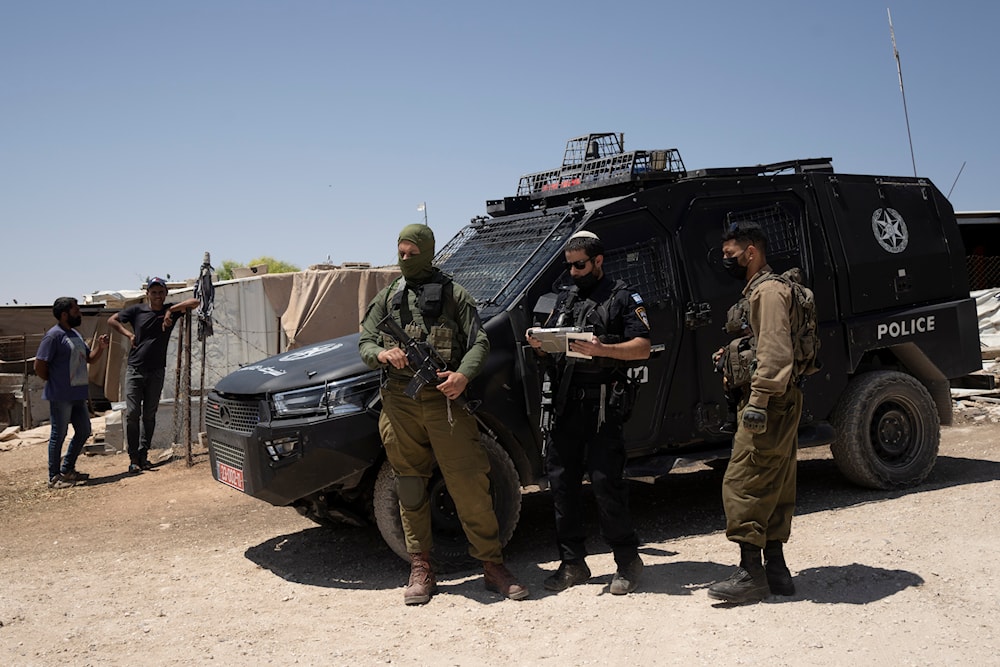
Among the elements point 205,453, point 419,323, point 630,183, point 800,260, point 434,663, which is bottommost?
point 434,663

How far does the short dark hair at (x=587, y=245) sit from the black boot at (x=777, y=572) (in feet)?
5.51

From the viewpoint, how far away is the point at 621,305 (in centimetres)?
466

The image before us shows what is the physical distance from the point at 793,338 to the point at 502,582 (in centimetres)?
194

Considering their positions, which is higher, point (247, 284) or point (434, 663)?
point (247, 284)

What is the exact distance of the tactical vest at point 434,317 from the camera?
484cm

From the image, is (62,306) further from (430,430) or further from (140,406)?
(430,430)

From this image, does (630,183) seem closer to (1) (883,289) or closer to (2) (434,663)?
(1) (883,289)

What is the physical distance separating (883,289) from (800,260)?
74cm

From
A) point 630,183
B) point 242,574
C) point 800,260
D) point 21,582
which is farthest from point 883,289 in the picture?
point 21,582

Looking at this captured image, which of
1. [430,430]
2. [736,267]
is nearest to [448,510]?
[430,430]

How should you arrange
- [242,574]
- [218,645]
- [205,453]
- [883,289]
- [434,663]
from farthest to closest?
[205,453]
[883,289]
[242,574]
[218,645]
[434,663]

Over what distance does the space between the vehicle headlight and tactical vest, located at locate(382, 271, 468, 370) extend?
1.17 feet

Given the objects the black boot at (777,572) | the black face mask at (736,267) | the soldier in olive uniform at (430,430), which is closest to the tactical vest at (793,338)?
the black face mask at (736,267)

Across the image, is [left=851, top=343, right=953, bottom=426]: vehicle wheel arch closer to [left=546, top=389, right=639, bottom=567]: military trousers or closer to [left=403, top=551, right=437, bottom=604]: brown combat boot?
[left=546, top=389, right=639, bottom=567]: military trousers
